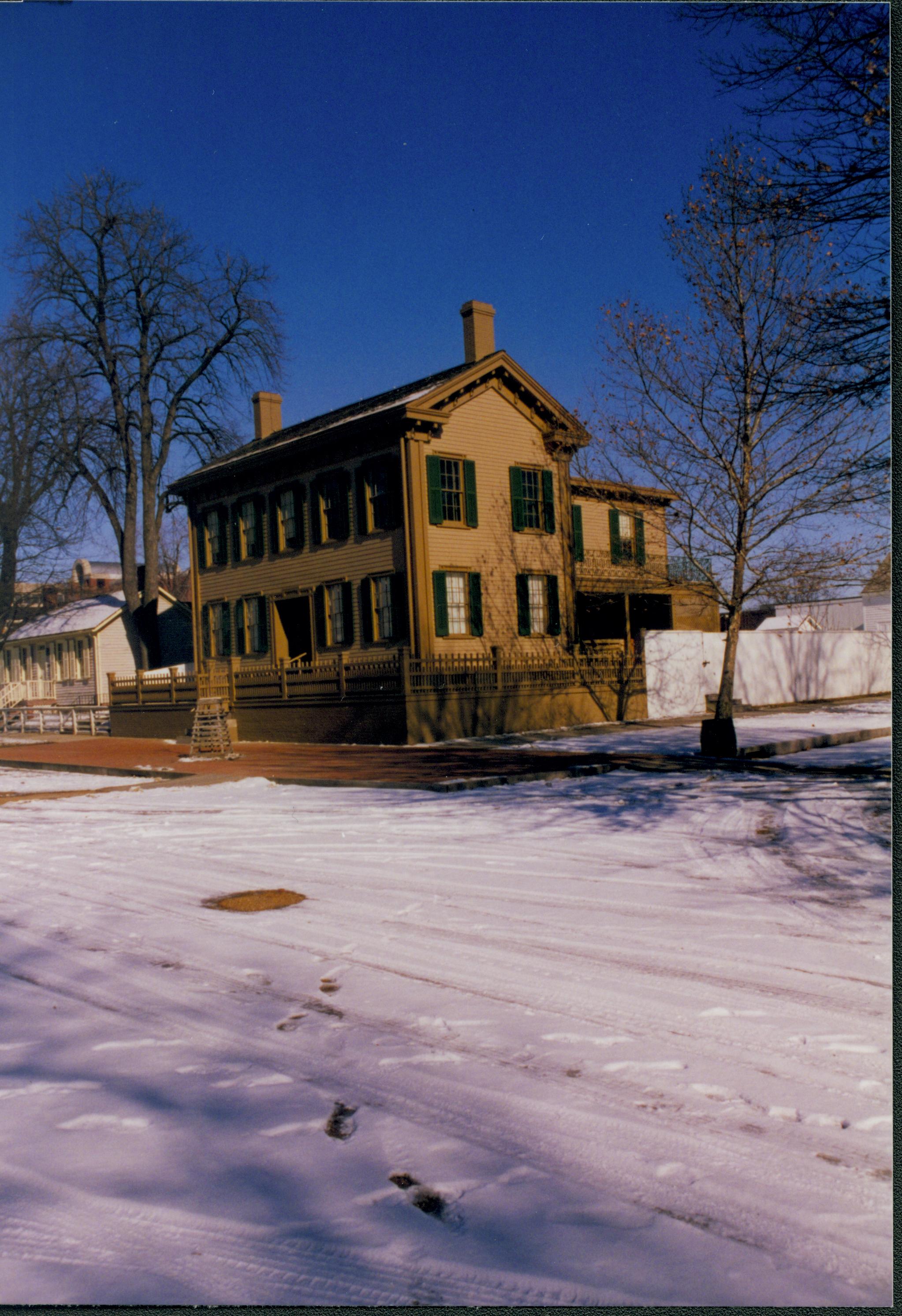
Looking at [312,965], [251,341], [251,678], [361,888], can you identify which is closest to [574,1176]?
[312,965]

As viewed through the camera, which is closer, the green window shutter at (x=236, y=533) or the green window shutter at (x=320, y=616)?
the green window shutter at (x=320, y=616)

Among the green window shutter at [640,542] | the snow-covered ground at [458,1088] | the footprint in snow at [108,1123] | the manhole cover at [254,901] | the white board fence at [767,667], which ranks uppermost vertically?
the green window shutter at [640,542]

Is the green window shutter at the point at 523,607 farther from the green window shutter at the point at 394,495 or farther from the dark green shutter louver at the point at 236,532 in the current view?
the dark green shutter louver at the point at 236,532

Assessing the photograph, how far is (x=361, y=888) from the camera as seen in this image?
6910mm

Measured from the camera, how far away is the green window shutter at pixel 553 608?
89.0 feet

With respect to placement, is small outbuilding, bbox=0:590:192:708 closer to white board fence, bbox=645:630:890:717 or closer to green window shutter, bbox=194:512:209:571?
green window shutter, bbox=194:512:209:571

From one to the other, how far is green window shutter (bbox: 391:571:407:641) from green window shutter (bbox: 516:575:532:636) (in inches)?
131

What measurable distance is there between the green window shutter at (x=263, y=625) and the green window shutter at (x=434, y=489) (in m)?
6.93

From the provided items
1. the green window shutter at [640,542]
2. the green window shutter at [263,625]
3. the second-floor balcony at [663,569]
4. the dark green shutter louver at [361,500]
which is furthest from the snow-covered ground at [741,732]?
the green window shutter at [263,625]

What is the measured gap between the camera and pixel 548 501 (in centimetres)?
2728

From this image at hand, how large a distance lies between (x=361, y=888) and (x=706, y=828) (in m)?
3.49

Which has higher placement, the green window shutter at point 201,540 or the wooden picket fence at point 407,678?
the green window shutter at point 201,540

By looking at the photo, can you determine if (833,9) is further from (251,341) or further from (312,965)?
(251,341)

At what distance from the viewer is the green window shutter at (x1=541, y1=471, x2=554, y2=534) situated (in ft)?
89.1
